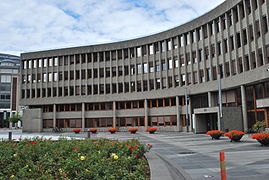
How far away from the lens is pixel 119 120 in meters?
55.2

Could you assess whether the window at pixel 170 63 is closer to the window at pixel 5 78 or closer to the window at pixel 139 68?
the window at pixel 139 68

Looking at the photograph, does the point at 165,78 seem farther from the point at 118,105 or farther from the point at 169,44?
the point at 118,105

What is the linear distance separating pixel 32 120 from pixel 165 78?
99.1 ft

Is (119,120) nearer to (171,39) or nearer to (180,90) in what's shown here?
(180,90)

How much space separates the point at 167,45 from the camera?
50.1 meters

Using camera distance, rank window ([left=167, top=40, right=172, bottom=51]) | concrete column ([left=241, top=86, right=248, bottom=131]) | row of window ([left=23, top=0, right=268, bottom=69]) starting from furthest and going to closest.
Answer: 1. window ([left=167, top=40, right=172, bottom=51])
2. concrete column ([left=241, top=86, right=248, bottom=131])
3. row of window ([left=23, top=0, right=268, bottom=69])

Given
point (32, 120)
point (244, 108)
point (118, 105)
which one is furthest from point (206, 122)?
point (32, 120)

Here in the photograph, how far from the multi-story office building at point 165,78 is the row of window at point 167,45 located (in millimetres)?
122

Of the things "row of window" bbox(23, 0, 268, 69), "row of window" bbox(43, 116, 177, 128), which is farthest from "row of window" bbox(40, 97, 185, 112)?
"row of window" bbox(23, 0, 268, 69)

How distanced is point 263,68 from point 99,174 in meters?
27.8

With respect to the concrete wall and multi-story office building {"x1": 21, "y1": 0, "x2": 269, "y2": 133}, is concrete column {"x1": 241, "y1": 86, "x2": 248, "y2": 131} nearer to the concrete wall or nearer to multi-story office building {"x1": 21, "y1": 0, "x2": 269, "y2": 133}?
multi-story office building {"x1": 21, "y1": 0, "x2": 269, "y2": 133}

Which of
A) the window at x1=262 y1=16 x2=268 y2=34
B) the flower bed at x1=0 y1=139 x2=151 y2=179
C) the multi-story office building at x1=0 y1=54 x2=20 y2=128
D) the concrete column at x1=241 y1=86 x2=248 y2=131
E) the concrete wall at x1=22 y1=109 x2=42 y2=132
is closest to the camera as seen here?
the flower bed at x1=0 y1=139 x2=151 y2=179

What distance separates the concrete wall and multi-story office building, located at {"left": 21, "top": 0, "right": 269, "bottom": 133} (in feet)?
0.67

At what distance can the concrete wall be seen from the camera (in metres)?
58.3
